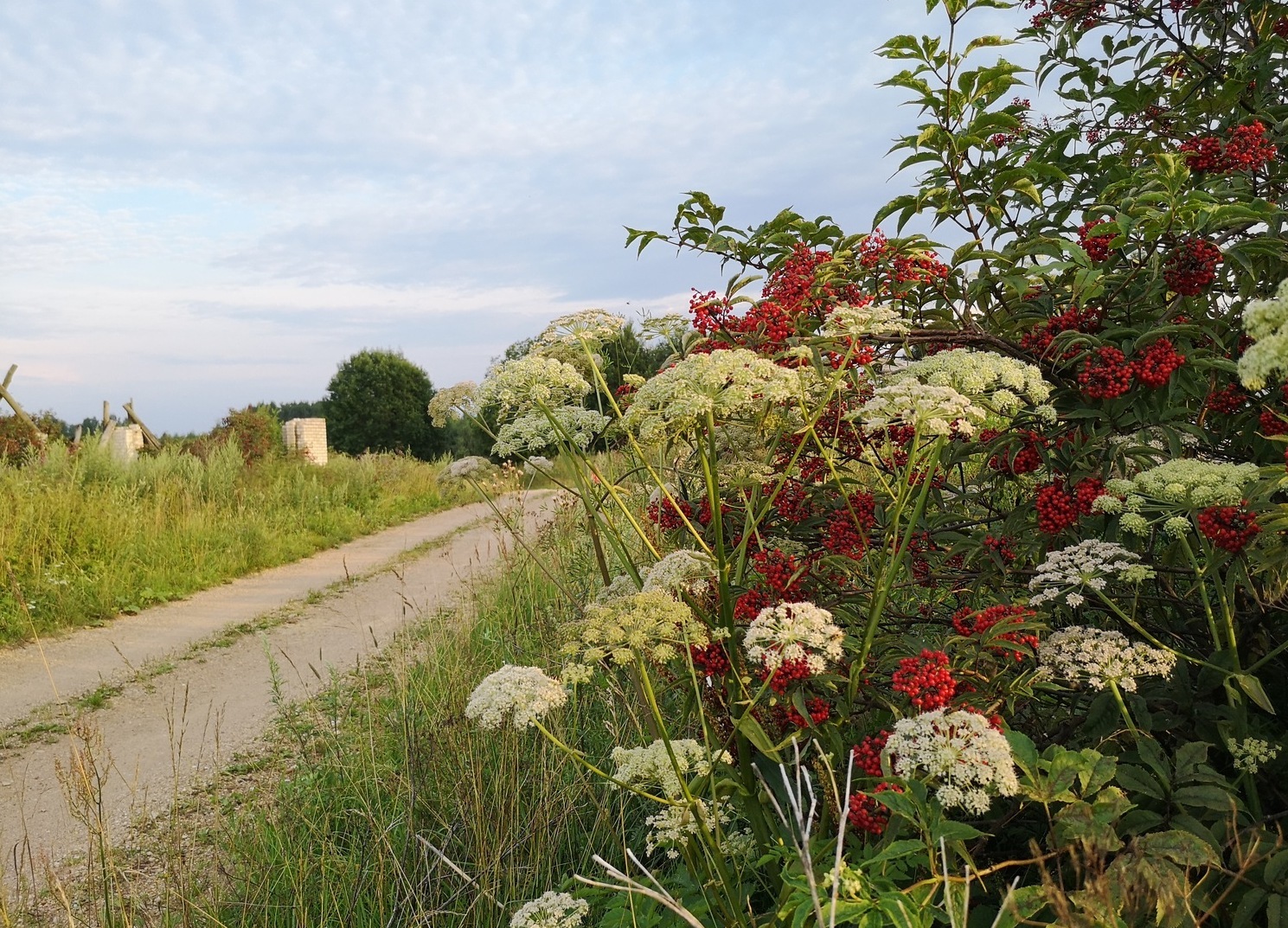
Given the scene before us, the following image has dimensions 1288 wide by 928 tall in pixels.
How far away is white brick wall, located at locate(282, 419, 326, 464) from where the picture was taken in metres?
20.8

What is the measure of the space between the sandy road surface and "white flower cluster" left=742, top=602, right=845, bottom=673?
190 centimetres

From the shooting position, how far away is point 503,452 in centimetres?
251

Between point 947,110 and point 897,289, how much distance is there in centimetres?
67

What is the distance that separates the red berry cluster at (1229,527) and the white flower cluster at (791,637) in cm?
84

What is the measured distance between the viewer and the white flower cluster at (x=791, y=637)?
169 centimetres

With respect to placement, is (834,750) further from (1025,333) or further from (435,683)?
(435,683)

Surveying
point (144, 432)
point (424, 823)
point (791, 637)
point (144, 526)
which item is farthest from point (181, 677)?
point (144, 432)

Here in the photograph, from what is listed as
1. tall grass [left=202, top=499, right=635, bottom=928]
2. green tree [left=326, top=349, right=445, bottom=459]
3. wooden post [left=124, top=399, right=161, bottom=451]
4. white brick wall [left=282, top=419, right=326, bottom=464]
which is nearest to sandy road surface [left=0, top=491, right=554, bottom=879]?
tall grass [left=202, top=499, right=635, bottom=928]

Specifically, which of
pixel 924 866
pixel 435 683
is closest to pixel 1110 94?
pixel 924 866

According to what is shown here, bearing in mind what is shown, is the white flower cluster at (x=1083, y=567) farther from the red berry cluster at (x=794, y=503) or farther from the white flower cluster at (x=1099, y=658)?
the red berry cluster at (x=794, y=503)

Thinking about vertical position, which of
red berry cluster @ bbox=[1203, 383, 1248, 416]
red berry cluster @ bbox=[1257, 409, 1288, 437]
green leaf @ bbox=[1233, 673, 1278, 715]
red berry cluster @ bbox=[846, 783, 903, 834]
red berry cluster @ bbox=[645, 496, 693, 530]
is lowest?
red berry cluster @ bbox=[846, 783, 903, 834]

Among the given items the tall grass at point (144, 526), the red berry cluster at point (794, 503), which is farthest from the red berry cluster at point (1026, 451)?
the tall grass at point (144, 526)

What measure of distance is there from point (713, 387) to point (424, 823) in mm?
2257

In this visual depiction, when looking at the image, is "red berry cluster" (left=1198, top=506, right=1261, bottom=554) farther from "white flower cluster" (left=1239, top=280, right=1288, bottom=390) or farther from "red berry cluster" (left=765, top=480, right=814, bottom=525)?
"red berry cluster" (left=765, top=480, right=814, bottom=525)
